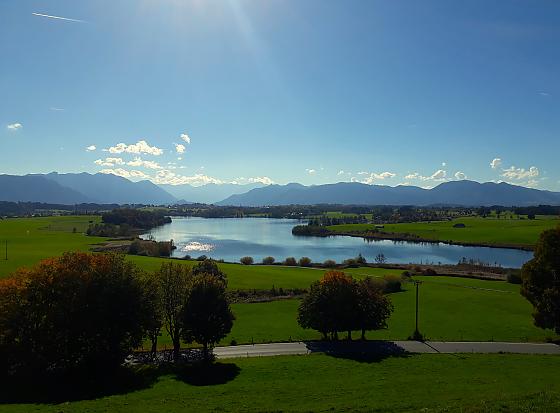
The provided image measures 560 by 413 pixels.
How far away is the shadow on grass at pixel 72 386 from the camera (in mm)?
23797

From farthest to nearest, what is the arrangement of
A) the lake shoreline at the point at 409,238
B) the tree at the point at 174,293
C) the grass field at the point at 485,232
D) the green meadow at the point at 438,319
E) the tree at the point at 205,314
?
the grass field at the point at 485,232 → the lake shoreline at the point at 409,238 → the green meadow at the point at 438,319 → the tree at the point at 174,293 → the tree at the point at 205,314

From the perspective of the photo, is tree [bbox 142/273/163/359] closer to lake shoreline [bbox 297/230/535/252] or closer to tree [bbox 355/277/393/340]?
tree [bbox 355/277/393/340]

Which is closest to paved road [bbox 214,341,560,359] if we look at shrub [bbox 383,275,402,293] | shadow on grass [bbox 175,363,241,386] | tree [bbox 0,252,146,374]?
shadow on grass [bbox 175,363,241,386]

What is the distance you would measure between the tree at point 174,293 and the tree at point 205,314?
1118mm

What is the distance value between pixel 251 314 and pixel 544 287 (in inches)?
1116

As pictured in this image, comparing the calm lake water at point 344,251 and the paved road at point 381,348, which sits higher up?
the paved road at point 381,348

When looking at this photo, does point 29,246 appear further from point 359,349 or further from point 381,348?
point 381,348

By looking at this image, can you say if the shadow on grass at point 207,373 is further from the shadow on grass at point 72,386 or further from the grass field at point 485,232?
the grass field at point 485,232

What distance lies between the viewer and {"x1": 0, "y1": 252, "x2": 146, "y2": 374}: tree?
27.5 meters

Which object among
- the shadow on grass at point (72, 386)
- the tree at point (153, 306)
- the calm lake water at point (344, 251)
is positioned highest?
the tree at point (153, 306)

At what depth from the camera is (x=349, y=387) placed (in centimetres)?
2342

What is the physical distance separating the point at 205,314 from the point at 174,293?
4.53m

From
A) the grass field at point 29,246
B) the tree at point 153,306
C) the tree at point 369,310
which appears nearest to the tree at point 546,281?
the tree at point 369,310

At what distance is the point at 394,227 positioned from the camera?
189000 millimetres
